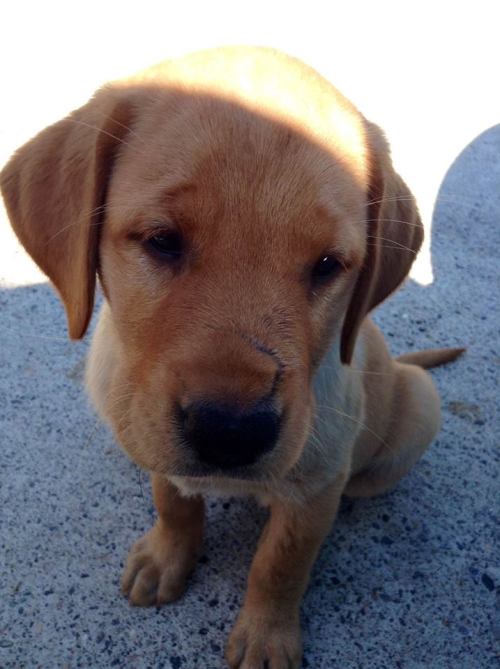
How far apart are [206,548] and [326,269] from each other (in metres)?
1.63

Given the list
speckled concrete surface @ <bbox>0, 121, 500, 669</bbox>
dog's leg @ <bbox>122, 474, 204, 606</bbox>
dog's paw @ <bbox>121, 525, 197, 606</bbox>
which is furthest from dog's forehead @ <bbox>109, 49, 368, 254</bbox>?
speckled concrete surface @ <bbox>0, 121, 500, 669</bbox>

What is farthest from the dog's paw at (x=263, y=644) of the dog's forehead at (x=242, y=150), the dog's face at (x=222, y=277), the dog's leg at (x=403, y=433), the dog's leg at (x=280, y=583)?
the dog's forehead at (x=242, y=150)

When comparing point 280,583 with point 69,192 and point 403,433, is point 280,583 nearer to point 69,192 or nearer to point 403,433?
point 403,433

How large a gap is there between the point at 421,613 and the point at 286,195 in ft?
6.58

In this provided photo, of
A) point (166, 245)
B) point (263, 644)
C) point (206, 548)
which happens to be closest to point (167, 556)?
point (206, 548)

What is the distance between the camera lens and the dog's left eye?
199 cm

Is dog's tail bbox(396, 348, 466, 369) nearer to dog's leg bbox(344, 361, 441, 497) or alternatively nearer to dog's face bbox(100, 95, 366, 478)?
dog's leg bbox(344, 361, 441, 497)

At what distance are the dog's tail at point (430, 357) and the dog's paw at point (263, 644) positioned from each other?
1.51 metres

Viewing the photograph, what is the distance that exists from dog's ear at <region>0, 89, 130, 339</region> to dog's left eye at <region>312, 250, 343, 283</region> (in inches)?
25.4

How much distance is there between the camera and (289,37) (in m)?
6.90

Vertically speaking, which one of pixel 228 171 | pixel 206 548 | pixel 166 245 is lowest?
pixel 206 548

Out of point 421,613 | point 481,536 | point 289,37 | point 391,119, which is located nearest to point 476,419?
point 481,536

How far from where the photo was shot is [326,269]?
204cm

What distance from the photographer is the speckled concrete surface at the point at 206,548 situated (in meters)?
2.82
